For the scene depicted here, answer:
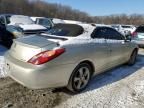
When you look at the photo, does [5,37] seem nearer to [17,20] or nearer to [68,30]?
[17,20]

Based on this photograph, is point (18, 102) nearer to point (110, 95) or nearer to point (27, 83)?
point (27, 83)

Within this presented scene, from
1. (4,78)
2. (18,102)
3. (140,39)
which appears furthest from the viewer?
(140,39)

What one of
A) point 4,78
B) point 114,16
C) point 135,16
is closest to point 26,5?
point 114,16

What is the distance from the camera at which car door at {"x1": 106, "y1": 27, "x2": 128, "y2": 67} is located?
5426mm

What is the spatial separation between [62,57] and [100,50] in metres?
1.33

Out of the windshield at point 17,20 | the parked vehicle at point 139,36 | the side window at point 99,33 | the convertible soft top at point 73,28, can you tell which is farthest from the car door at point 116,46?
the windshield at point 17,20

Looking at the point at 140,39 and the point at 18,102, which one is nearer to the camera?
the point at 18,102

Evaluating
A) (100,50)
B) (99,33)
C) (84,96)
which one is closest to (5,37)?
(99,33)

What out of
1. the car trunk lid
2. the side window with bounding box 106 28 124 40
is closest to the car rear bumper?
the car trunk lid

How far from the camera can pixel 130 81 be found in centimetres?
535

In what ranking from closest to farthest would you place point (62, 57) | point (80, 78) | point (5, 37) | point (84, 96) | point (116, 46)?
point (62, 57), point (84, 96), point (80, 78), point (116, 46), point (5, 37)

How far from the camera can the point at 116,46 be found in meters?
5.62

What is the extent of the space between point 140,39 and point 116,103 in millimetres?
7408

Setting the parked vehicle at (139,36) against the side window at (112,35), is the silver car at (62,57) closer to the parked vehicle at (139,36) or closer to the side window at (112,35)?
the side window at (112,35)
